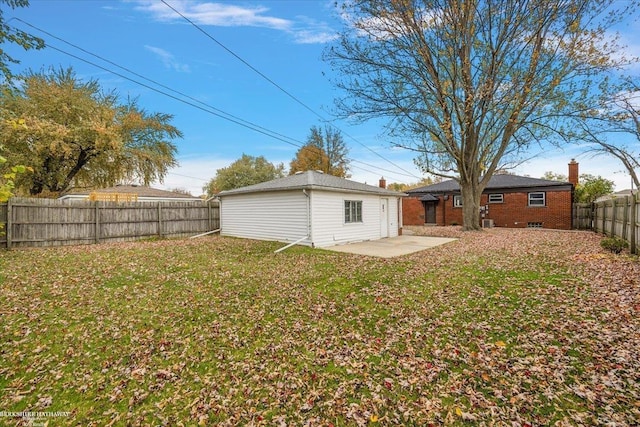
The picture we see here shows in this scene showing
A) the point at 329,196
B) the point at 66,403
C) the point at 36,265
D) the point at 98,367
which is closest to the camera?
the point at 66,403

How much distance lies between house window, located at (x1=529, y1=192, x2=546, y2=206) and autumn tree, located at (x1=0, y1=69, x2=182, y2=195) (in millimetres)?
25690

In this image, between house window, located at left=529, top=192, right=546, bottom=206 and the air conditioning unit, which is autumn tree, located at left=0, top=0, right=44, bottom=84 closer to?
the air conditioning unit

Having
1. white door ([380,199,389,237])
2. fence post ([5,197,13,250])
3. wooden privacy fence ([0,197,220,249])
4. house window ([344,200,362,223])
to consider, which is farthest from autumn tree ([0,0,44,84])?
white door ([380,199,389,237])

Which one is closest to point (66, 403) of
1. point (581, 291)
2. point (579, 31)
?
point (581, 291)

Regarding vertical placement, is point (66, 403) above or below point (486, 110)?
below

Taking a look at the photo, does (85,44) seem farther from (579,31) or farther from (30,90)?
(579,31)

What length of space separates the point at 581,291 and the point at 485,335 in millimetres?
2890

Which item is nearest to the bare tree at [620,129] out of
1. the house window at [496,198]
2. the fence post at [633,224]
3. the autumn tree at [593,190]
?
the autumn tree at [593,190]

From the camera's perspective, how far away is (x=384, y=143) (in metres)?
17.7

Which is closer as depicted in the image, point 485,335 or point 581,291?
point 485,335

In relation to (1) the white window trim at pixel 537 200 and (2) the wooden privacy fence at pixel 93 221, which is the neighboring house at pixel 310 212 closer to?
(2) the wooden privacy fence at pixel 93 221

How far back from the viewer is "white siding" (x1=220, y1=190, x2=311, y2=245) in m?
12.5

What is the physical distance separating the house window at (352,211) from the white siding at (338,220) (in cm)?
19

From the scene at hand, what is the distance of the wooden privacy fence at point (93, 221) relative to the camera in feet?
35.5
